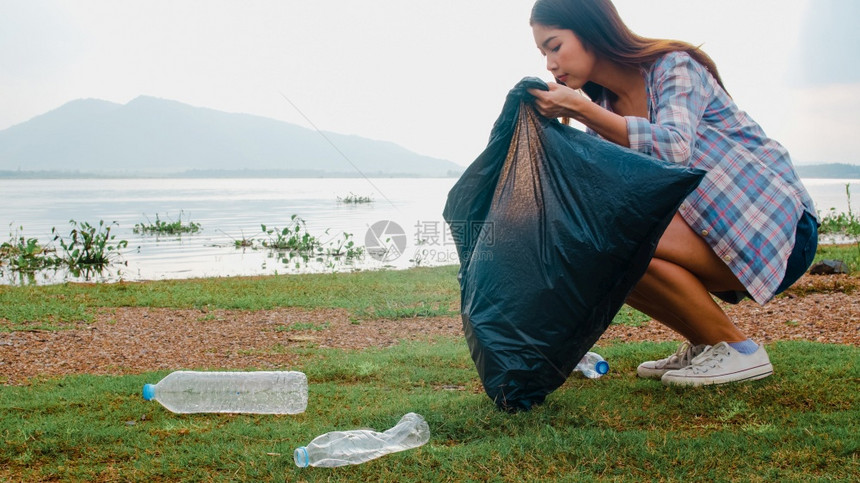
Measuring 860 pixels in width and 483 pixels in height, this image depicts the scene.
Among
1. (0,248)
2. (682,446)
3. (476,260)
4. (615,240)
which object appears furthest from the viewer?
(0,248)

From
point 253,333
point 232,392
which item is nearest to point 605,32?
point 232,392

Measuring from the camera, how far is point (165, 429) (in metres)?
2.62

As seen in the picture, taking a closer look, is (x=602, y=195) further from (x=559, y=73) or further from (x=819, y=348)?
(x=819, y=348)

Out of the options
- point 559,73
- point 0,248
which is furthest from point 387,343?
point 0,248

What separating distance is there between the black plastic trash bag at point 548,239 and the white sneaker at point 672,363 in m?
0.76

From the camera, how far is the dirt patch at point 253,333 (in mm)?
4047

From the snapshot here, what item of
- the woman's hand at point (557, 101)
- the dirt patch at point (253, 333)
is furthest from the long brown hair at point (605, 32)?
the dirt patch at point (253, 333)

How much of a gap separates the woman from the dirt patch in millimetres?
1592

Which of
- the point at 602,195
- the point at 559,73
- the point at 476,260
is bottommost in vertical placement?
the point at 476,260

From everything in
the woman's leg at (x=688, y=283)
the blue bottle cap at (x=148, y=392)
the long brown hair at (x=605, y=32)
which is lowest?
the blue bottle cap at (x=148, y=392)

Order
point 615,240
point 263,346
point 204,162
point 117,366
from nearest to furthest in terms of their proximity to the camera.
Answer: point 615,240
point 117,366
point 263,346
point 204,162

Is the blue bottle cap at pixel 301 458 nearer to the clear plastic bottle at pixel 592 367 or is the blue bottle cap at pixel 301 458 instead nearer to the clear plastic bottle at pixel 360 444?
the clear plastic bottle at pixel 360 444

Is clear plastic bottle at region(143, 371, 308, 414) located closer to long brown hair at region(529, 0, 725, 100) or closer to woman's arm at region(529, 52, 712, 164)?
woman's arm at region(529, 52, 712, 164)

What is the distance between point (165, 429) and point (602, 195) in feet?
6.35
